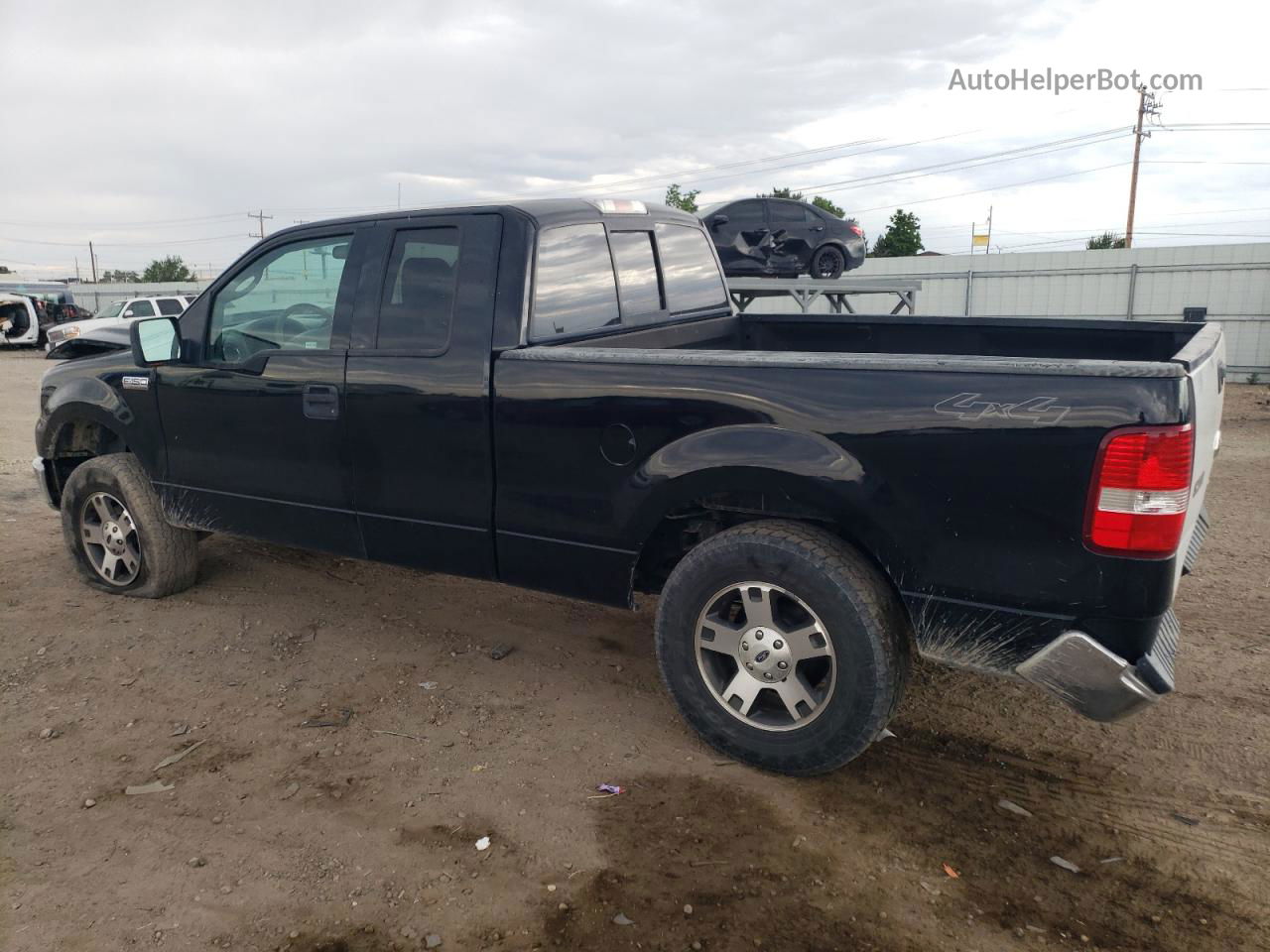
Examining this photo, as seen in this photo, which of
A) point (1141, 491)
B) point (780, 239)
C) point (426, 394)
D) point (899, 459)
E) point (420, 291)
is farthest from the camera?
point (780, 239)

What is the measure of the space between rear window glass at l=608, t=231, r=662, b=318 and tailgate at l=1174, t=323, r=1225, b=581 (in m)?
2.20

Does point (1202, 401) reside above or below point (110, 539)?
above

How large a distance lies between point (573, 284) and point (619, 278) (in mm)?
362

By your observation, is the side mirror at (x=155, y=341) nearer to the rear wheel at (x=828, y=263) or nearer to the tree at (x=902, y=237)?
the rear wheel at (x=828, y=263)

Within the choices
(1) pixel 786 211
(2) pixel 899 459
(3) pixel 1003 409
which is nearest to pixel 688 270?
(2) pixel 899 459

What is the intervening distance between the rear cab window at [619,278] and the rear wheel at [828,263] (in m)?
11.6

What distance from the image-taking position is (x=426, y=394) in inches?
147

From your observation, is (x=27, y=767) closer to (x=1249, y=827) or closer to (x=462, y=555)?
(x=462, y=555)

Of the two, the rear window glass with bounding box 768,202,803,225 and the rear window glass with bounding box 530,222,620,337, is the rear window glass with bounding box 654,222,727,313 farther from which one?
the rear window glass with bounding box 768,202,803,225

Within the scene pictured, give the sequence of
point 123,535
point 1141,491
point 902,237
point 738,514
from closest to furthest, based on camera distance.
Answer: point 1141,491 → point 738,514 → point 123,535 → point 902,237

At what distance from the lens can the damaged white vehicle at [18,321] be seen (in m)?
26.6

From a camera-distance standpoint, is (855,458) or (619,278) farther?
(619,278)

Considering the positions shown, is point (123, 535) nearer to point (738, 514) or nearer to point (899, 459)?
point (738, 514)

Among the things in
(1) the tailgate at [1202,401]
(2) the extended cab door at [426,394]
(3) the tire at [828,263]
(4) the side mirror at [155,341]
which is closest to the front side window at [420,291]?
(2) the extended cab door at [426,394]
